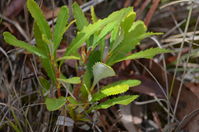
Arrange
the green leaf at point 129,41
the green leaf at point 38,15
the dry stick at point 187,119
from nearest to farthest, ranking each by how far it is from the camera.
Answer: the green leaf at point 38,15
the green leaf at point 129,41
the dry stick at point 187,119

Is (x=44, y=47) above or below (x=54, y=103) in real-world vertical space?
above

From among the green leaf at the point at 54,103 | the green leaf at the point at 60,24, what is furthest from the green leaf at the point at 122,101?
the green leaf at the point at 60,24

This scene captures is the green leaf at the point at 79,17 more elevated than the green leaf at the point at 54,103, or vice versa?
the green leaf at the point at 79,17

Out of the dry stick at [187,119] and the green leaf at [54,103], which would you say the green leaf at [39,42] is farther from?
the dry stick at [187,119]

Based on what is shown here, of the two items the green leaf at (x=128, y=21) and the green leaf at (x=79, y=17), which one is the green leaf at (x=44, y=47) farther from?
the green leaf at (x=128, y=21)

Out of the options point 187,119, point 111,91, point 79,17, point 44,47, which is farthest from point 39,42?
point 187,119

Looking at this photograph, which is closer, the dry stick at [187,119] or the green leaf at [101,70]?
the green leaf at [101,70]

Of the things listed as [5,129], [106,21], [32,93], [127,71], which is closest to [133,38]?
[106,21]

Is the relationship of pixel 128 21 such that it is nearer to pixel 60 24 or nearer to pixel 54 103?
pixel 60 24

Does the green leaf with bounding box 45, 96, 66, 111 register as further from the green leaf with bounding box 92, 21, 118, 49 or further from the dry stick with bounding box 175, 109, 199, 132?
the dry stick with bounding box 175, 109, 199, 132

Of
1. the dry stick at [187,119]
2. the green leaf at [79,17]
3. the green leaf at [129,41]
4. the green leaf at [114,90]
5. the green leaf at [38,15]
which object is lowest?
the dry stick at [187,119]

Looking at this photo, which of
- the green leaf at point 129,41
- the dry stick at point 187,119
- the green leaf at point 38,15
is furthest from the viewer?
the dry stick at point 187,119
